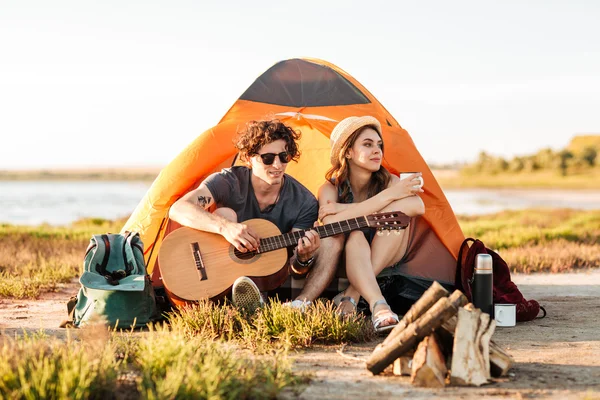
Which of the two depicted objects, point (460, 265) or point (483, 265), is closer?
point (483, 265)

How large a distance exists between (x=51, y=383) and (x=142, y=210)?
352cm

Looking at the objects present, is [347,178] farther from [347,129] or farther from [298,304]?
[298,304]

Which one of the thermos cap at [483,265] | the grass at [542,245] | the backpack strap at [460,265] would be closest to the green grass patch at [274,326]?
the thermos cap at [483,265]

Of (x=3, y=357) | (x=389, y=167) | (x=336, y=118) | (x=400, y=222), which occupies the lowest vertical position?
(x=3, y=357)

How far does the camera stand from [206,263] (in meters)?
4.96

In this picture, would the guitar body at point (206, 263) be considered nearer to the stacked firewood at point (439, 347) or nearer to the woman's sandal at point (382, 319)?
the woman's sandal at point (382, 319)

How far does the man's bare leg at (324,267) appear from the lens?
5094 mm

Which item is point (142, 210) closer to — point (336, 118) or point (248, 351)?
point (336, 118)

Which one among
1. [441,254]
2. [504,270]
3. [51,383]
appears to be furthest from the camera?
[441,254]

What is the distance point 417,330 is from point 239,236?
175cm

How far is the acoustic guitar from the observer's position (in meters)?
4.88

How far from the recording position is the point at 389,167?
622cm

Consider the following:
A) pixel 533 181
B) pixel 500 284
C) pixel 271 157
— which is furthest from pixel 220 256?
pixel 533 181

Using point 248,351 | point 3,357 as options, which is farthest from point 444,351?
point 3,357
